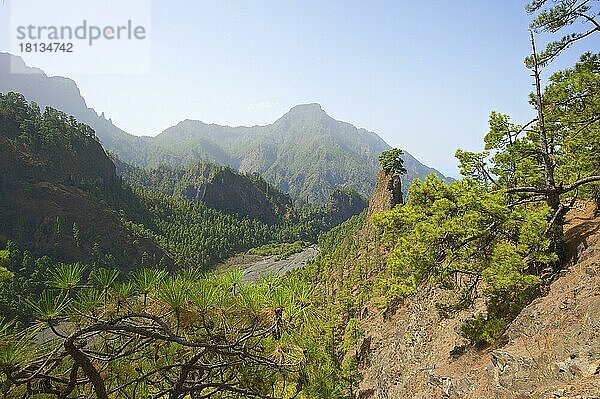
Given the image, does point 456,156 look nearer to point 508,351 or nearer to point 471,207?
point 471,207

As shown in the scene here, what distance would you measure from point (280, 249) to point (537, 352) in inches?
3679

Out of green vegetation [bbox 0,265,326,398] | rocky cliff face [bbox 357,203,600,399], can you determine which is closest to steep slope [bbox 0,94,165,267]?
rocky cliff face [bbox 357,203,600,399]

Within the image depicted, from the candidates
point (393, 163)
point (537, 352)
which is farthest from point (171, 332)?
point (393, 163)

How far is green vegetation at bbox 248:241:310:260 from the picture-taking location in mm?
93062

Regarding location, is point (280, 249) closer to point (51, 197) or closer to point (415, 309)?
point (51, 197)

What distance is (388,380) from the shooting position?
508 inches

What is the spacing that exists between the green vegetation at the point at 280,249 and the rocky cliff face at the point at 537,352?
7870 cm

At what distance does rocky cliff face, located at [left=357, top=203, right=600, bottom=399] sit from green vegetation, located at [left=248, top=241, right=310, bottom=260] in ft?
258

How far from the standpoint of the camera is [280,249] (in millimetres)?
98688

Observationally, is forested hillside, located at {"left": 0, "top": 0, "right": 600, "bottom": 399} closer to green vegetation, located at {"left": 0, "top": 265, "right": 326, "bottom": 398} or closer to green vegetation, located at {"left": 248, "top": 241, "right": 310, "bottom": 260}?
green vegetation, located at {"left": 0, "top": 265, "right": 326, "bottom": 398}

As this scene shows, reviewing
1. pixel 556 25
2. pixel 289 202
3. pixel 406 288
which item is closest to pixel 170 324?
pixel 406 288

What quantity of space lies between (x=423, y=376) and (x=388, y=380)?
370cm

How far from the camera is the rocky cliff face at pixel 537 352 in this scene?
213 inches

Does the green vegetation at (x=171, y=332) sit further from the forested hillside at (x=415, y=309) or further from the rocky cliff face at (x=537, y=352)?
the rocky cliff face at (x=537, y=352)
